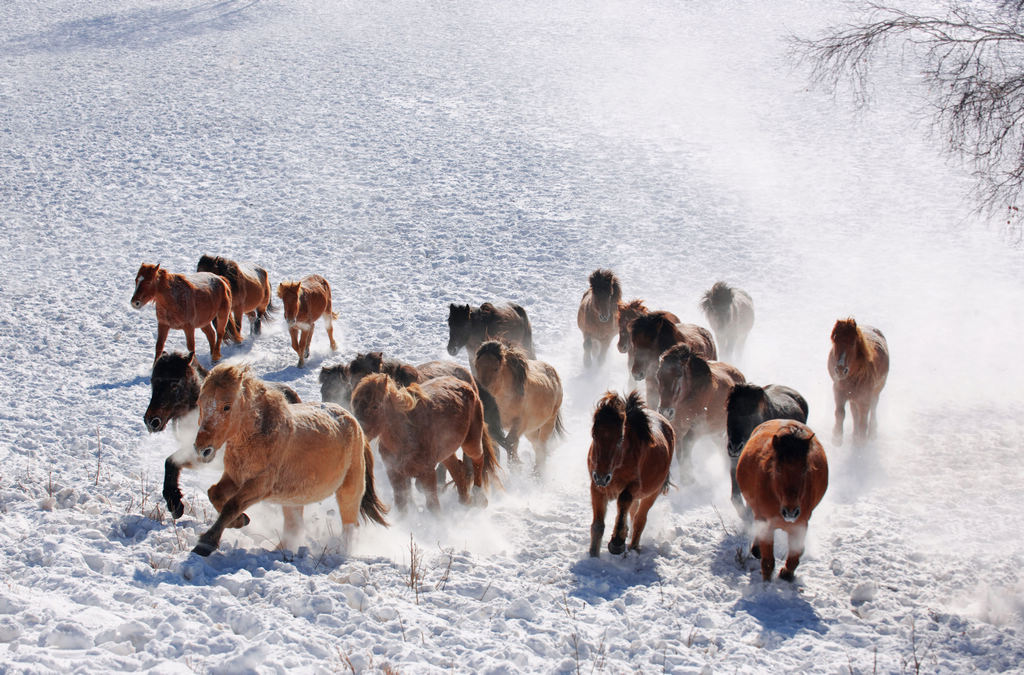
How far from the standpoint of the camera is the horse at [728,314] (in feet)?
43.9

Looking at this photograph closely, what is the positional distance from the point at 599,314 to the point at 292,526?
716cm

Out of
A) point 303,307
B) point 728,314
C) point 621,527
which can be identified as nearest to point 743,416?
point 621,527

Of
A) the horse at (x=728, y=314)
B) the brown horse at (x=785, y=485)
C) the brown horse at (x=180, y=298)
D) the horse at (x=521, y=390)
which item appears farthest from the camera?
the horse at (x=728, y=314)

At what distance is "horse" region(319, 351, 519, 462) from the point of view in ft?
28.2

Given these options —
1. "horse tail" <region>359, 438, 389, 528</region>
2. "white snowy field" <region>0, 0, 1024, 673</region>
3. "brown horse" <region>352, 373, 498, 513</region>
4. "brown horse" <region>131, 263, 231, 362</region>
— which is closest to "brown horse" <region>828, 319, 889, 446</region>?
"white snowy field" <region>0, 0, 1024, 673</region>

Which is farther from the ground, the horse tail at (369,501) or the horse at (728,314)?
the horse at (728,314)

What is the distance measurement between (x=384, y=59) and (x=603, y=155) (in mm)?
12896

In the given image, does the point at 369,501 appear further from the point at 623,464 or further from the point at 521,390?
the point at 521,390

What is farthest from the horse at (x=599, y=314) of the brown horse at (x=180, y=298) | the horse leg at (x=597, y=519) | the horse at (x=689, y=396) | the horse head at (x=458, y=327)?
the horse leg at (x=597, y=519)

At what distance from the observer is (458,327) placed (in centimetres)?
1145

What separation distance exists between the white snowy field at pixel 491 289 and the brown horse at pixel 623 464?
1.17ft

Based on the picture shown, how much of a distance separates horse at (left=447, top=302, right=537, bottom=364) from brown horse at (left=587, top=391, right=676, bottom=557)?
3862 millimetres

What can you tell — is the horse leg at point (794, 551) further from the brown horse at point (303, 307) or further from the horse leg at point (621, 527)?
the brown horse at point (303, 307)

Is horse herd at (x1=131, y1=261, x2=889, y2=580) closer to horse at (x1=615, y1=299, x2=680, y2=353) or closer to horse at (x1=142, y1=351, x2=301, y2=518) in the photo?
horse at (x1=142, y1=351, x2=301, y2=518)
